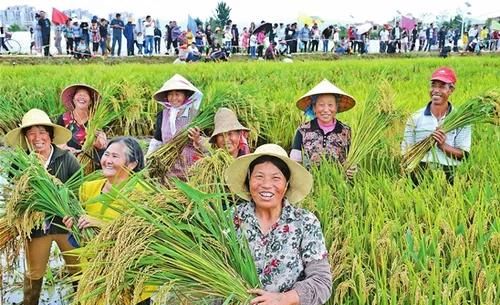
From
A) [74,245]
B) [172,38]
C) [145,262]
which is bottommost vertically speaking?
[74,245]

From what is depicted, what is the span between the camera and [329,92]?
11.2 ft

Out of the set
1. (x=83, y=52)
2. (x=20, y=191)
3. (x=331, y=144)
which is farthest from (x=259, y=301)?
(x=83, y=52)

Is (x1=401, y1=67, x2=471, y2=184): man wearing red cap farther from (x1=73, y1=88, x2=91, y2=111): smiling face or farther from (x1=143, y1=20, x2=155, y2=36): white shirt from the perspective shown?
(x1=143, y1=20, x2=155, y2=36): white shirt

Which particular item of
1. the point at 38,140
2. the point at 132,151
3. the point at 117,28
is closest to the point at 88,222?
the point at 132,151

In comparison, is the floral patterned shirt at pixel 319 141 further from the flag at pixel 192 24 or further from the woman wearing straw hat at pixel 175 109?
the flag at pixel 192 24

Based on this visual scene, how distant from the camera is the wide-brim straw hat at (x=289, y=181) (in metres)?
2.19

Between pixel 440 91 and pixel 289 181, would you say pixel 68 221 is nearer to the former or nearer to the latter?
pixel 289 181

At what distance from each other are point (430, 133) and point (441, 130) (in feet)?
0.25

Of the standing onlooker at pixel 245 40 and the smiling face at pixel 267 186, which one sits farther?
the standing onlooker at pixel 245 40

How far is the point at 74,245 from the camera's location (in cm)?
281

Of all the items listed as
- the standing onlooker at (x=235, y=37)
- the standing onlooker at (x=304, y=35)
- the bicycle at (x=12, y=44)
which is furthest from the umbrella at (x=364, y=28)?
the bicycle at (x=12, y=44)

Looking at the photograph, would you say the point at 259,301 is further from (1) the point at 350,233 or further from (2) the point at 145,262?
(1) the point at 350,233

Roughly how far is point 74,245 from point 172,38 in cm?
1627

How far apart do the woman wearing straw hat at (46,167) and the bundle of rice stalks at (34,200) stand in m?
0.24
